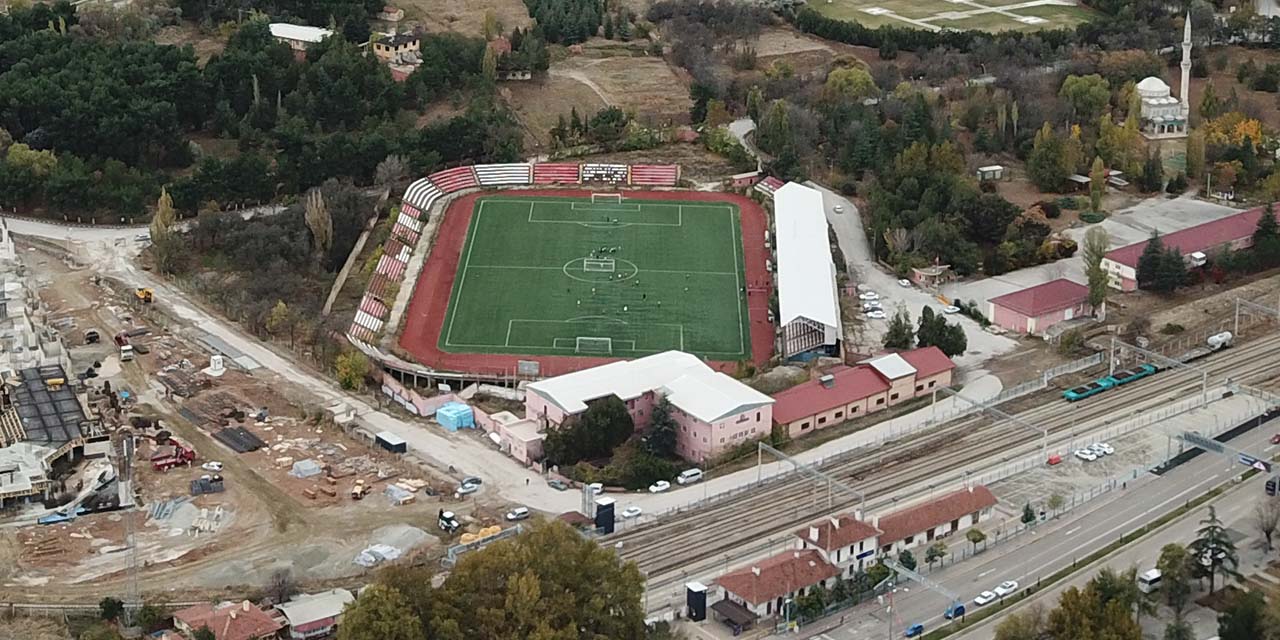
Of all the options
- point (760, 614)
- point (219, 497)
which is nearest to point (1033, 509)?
point (760, 614)

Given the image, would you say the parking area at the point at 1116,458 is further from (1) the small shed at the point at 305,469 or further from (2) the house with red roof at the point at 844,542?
(1) the small shed at the point at 305,469

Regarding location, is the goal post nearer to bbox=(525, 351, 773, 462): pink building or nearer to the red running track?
the red running track

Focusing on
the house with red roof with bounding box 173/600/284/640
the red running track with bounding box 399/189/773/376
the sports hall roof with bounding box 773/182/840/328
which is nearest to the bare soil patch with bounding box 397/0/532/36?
the red running track with bounding box 399/189/773/376

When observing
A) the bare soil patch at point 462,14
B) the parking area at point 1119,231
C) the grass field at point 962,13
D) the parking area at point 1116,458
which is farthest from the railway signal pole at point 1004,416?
the grass field at point 962,13

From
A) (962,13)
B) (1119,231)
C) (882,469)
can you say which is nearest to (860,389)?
(882,469)

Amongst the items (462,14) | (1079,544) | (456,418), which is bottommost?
(1079,544)

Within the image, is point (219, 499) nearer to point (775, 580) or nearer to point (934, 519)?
point (775, 580)
